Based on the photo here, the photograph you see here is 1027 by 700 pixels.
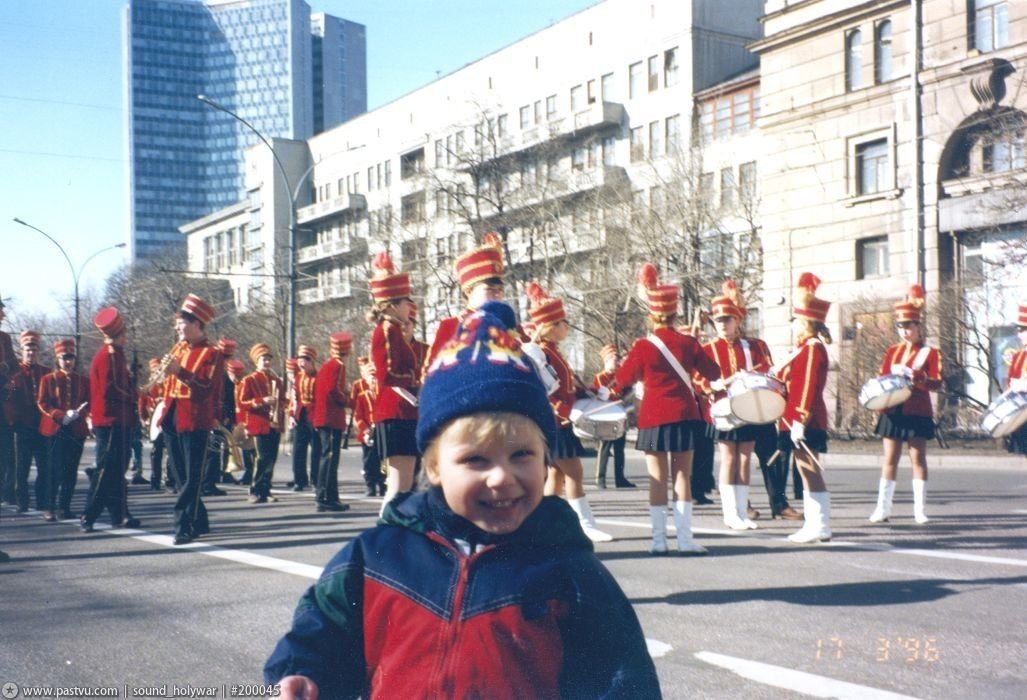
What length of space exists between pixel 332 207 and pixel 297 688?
7380 centimetres

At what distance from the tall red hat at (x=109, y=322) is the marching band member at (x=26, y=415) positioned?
2.97 metres

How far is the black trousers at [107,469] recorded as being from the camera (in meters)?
11.2

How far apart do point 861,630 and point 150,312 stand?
185ft

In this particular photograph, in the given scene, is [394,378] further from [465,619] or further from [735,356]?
[465,619]

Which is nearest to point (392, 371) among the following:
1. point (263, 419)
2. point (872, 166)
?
point (263, 419)

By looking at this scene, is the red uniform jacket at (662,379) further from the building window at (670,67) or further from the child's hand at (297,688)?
the building window at (670,67)

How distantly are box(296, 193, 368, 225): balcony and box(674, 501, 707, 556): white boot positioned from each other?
206 ft

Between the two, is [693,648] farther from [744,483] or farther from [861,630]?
[744,483]

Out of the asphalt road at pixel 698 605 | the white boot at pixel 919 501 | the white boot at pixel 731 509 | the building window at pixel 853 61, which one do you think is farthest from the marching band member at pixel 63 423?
the building window at pixel 853 61

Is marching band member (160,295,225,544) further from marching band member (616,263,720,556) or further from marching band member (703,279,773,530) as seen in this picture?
marching band member (703,279,773,530)

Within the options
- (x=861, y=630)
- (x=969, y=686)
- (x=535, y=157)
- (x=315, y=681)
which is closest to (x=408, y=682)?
(x=315, y=681)

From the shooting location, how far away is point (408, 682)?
2482mm

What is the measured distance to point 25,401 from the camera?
1373cm

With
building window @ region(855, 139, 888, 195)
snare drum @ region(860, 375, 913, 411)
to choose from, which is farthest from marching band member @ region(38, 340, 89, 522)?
building window @ region(855, 139, 888, 195)
